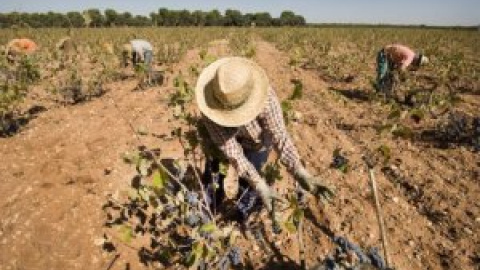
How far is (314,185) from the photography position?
8.28 feet

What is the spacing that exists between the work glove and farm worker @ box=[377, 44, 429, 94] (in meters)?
5.27

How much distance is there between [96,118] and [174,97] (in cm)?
315

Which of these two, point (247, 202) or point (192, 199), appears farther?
point (247, 202)

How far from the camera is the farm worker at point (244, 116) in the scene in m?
2.40

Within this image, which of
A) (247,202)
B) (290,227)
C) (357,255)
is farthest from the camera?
(247,202)

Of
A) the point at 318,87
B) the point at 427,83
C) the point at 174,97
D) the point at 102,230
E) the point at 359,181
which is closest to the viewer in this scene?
the point at 174,97

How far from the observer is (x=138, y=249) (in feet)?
10.5

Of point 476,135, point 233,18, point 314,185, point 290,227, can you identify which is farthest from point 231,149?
point 233,18

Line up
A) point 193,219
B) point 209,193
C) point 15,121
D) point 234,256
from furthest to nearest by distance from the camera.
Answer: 1. point 15,121
2. point 209,193
3. point 234,256
4. point 193,219

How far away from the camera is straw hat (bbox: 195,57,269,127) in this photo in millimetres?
2375

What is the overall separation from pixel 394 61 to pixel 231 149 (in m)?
5.64

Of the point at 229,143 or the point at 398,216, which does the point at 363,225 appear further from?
the point at 229,143

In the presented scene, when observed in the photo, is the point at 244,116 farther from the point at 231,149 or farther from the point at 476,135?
the point at 476,135

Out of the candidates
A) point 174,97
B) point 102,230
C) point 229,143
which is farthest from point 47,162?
point 229,143
